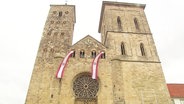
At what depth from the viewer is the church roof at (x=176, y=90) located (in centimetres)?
2389

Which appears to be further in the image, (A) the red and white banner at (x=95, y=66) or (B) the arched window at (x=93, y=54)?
(B) the arched window at (x=93, y=54)

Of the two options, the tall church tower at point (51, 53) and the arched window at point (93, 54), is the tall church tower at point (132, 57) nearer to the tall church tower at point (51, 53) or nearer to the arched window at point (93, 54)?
the arched window at point (93, 54)

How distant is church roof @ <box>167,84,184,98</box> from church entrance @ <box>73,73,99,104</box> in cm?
1126

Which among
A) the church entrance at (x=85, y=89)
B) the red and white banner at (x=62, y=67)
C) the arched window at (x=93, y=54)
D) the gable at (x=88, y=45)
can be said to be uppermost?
the gable at (x=88, y=45)

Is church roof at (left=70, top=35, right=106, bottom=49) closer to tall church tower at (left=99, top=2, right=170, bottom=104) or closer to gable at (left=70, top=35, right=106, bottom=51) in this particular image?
gable at (left=70, top=35, right=106, bottom=51)

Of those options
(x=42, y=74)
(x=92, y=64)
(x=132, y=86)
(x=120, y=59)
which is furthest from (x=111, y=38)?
(x=42, y=74)

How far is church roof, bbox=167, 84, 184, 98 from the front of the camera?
78.4 ft

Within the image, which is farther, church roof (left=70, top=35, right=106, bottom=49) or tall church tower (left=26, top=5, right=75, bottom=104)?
church roof (left=70, top=35, right=106, bottom=49)

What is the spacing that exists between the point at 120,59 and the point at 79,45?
14.1ft

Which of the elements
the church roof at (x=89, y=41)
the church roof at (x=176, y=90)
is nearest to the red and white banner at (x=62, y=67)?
the church roof at (x=89, y=41)

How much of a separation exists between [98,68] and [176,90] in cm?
1256

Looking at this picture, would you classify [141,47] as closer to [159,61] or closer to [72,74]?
[159,61]

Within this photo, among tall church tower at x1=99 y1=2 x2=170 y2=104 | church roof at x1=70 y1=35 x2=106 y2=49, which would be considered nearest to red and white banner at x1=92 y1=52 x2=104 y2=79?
tall church tower at x1=99 y1=2 x2=170 y2=104

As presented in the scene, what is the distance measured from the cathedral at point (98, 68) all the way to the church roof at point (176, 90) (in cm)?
695
